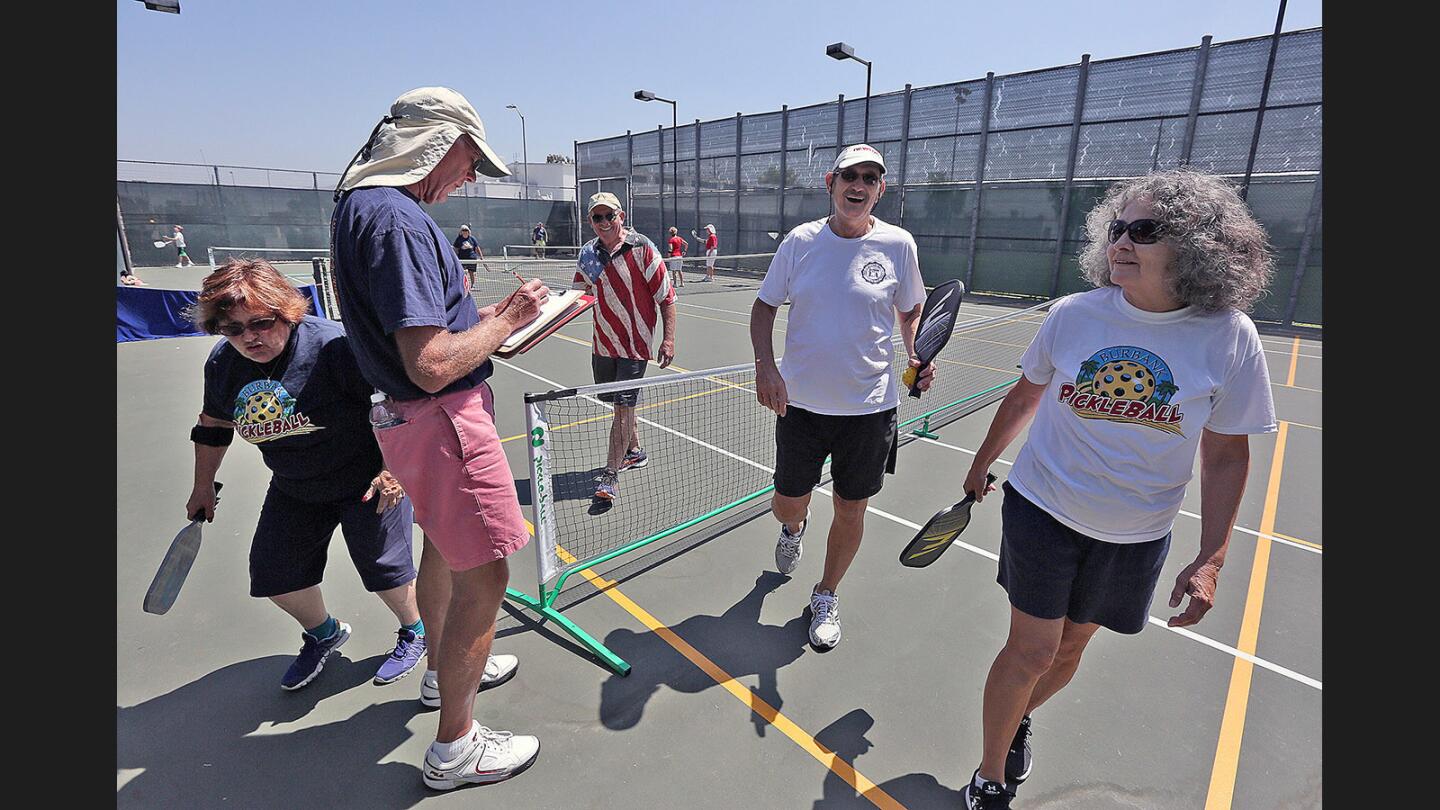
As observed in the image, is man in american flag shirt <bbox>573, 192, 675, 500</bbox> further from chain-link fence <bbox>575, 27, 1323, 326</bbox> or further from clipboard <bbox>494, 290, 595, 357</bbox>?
chain-link fence <bbox>575, 27, 1323, 326</bbox>

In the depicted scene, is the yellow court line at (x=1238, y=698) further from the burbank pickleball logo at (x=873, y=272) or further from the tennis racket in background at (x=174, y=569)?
the tennis racket in background at (x=174, y=569)

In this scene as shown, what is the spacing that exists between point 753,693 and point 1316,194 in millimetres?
20401

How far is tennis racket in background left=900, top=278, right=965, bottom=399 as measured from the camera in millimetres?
2955

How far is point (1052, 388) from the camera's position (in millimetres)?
2078

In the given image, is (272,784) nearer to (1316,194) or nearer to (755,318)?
(755,318)

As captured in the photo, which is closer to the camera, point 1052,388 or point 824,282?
point 1052,388

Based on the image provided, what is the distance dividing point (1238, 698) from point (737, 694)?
7.42 feet

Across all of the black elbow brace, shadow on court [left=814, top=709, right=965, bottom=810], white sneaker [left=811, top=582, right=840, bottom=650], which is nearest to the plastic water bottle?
the black elbow brace

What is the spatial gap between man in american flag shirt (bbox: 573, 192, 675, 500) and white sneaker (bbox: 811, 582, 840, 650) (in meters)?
2.05

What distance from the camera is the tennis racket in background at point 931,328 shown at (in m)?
2.96

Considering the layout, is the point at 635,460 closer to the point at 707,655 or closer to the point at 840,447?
the point at 707,655

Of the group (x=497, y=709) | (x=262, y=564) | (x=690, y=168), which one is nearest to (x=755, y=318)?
(x=497, y=709)

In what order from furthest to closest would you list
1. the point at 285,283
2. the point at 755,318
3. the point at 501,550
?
the point at 755,318, the point at 285,283, the point at 501,550

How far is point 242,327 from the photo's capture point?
2244 millimetres
